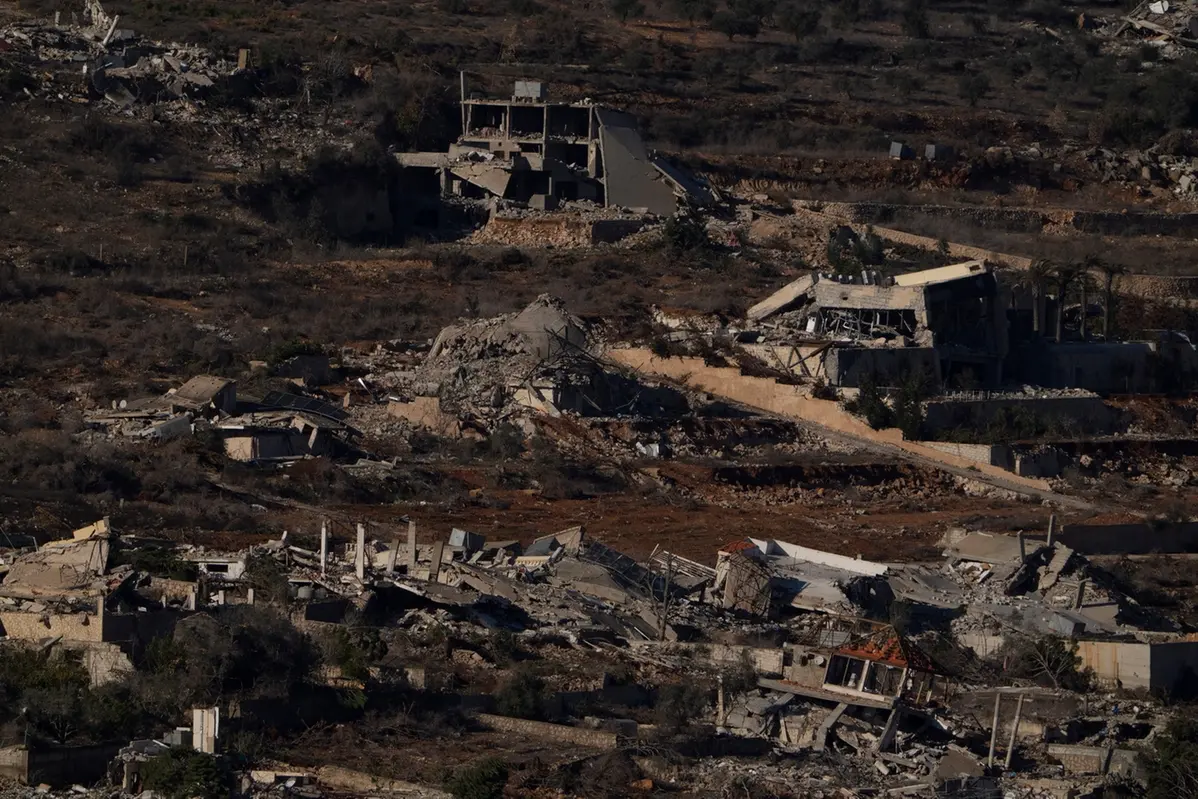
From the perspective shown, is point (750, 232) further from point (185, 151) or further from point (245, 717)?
point (245, 717)

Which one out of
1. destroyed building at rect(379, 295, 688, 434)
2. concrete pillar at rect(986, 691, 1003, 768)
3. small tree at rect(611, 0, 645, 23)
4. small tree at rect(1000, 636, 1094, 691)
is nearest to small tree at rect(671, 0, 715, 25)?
small tree at rect(611, 0, 645, 23)

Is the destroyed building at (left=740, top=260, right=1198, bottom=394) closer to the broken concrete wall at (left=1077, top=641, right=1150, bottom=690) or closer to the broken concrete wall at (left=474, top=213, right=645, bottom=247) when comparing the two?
the broken concrete wall at (left=474, top=213, right=645, bottom=247)

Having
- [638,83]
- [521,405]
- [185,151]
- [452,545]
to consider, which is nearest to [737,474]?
[521,405]

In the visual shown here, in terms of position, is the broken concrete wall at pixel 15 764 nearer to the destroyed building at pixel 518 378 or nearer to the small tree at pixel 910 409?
the destroyed building at pixel 518 378

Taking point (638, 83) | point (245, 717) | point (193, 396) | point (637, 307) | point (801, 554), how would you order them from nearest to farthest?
point (245, 717), point (801, 554), point (193, 396), point (637, 307), point (638, 83)

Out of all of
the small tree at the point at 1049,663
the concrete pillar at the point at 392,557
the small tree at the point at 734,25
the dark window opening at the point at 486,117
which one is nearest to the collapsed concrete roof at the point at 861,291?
the dark window opening at the point at 486,117

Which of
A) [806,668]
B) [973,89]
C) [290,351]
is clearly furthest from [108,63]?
[806,668]

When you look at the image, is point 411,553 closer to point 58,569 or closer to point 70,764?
point 58,569
